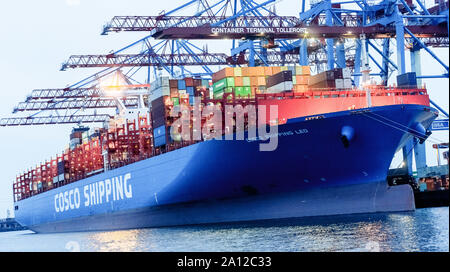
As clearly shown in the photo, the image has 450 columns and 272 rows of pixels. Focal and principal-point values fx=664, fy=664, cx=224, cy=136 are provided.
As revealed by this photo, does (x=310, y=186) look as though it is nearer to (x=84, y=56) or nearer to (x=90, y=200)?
(x=90, y=200)

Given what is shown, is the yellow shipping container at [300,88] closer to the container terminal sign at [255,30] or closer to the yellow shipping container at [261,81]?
the yellow shipping container at [261,81]

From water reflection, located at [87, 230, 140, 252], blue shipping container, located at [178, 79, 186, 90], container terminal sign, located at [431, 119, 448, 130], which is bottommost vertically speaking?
water reflection, located at [87, 230, 140, 252]

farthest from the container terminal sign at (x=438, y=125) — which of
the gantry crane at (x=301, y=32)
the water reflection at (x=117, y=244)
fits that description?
the water reflection at (x=117, y=244)

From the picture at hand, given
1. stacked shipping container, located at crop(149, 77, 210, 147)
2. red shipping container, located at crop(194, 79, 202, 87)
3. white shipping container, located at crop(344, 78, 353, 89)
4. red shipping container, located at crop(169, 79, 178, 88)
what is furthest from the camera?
red shipping container, located at crop(194, 79, 202, 87)

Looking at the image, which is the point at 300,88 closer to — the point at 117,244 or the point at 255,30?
the point at 255,30

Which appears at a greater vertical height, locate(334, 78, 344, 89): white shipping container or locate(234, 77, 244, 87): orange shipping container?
locate(234, 77, 244, 87): orange shipping container

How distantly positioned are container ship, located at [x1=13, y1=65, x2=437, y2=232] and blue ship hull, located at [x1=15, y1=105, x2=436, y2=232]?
5 centimetres

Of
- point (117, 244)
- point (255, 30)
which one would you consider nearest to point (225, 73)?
point (255, 30)

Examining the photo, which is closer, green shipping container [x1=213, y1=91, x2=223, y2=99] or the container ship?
the container ship

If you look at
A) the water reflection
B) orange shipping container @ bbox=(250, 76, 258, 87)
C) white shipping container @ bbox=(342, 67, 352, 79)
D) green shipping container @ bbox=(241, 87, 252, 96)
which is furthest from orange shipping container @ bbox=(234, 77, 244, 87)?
the water reflection

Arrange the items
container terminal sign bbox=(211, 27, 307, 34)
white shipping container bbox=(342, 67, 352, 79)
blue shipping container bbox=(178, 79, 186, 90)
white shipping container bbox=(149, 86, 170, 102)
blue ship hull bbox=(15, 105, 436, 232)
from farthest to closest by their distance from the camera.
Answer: container terminal sign bbox=(211, 27, 307, 34), blue shipping container bbox=(178, 79, 186, 90), white shipping container bbox=(149, 86, 170, 102), white shipping container bbox=(342, 67, 352, 79), blue ship hull bbox=(15, 105, 436, 232)

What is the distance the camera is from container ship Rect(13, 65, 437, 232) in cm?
2850

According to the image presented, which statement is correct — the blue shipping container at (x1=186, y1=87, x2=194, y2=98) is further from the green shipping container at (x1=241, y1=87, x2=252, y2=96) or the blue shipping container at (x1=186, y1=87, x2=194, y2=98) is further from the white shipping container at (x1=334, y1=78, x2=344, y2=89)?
the white shipping container at (x1=334, y1=78, x2=344, y2=89)
